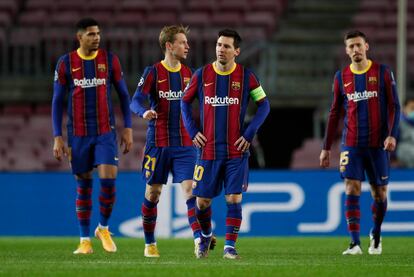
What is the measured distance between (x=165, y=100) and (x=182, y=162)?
1.82ft

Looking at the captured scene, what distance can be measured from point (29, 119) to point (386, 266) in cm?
1255

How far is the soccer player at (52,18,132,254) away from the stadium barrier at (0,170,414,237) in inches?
177

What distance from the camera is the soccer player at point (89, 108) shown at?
1102 cm

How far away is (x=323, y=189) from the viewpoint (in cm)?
1564

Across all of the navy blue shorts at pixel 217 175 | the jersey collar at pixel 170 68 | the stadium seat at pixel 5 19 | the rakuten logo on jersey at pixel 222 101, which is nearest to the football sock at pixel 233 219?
the navy blue shorts at pixel 217 175

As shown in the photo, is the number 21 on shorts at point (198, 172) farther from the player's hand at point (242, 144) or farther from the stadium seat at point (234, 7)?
the stadium seat at point (234, 7)

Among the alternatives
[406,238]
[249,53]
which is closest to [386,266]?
[406,238]

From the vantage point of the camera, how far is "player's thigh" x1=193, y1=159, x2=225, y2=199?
9.76 m

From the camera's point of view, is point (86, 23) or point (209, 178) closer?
point (209, 178)

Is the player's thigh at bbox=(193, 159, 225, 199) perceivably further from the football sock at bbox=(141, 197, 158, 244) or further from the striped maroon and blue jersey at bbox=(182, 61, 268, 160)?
the football sock at bbox=(141, 197, 158, 244)

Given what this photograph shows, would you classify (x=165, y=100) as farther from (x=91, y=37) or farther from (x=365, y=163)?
(x=365, y=163)

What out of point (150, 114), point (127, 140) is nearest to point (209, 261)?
point (150, 114)

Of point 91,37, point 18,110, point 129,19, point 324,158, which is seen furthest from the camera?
point 129,19

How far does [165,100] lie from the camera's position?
10602 millimetres
